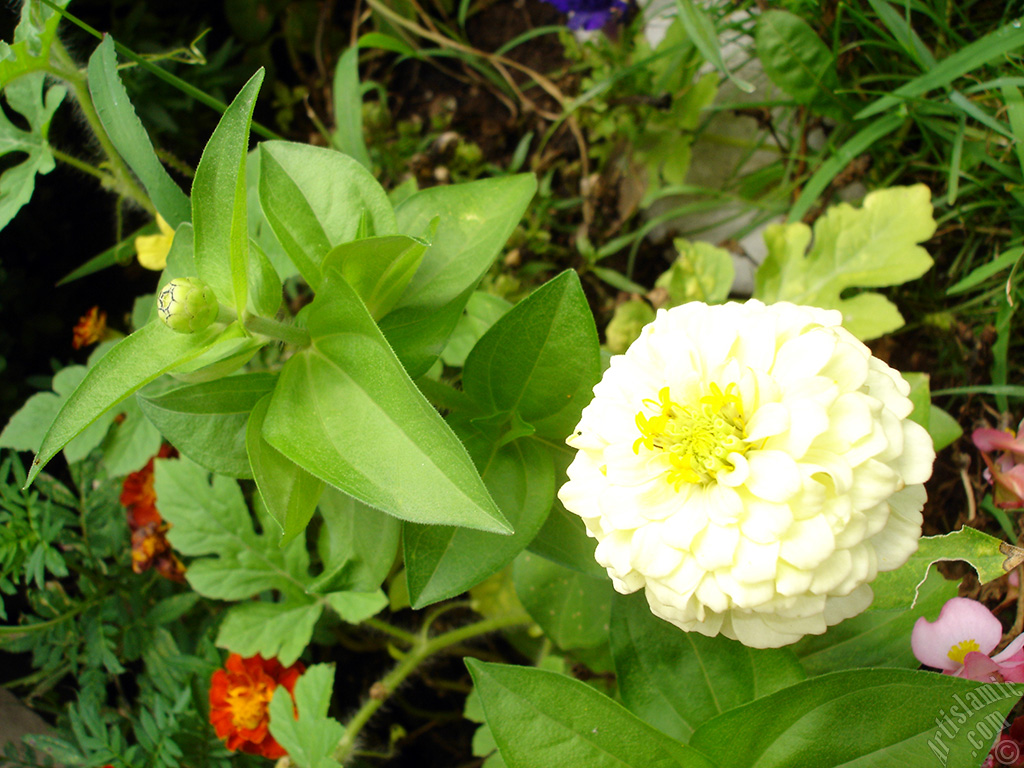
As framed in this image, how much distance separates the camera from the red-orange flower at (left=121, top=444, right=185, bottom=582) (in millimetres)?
1025

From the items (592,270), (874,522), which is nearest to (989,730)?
(874,522)

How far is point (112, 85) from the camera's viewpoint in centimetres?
72

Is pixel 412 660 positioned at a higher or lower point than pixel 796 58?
lower

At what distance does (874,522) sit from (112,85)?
0.82 m

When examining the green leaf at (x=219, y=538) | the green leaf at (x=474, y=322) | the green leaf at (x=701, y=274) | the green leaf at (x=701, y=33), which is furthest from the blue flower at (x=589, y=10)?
the green leaf at (x=219, y=538)

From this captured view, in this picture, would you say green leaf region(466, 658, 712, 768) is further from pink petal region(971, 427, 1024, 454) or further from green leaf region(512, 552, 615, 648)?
pink petal region(971, 427, 1024, 454)

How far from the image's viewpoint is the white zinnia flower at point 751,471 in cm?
48

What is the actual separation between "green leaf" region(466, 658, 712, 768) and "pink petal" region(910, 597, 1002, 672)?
25 cm

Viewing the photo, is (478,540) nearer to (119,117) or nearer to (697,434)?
(697,434)

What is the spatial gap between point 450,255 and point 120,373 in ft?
1.10

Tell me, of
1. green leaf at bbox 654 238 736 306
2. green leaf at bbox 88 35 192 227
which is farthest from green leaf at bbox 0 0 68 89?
green leaf at bbox 654 238 736 306

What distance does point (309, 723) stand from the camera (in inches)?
32.7

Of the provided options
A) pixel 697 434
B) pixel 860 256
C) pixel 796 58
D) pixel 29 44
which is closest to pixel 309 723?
pixel 697 434

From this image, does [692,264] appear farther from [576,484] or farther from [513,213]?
[576,484]
